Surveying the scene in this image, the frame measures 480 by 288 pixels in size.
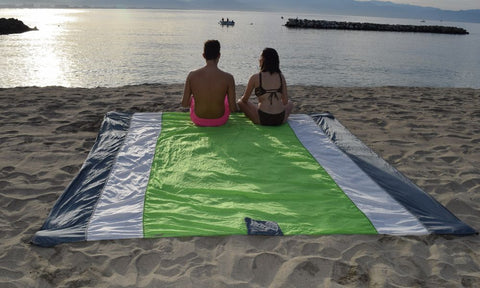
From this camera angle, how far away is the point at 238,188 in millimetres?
4156

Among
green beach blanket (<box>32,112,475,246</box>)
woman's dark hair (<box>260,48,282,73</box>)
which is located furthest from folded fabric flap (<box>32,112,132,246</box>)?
woman's dark hair (<box>260,48,282,73</box>)

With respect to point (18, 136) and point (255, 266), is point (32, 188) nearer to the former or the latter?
point (18, 136)

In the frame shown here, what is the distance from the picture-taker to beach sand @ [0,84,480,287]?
9.51 feet

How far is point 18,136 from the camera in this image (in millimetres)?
5859

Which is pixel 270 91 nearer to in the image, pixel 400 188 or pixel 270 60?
pixel 270 60

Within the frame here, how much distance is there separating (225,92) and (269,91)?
71cm

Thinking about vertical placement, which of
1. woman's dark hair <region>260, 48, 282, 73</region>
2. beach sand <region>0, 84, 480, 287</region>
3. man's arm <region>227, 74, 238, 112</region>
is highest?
woman's dark hair <region>260, 48, 282, 73</region>

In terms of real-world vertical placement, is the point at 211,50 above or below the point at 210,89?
above

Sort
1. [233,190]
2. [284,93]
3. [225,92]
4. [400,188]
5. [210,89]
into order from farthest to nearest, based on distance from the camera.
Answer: [284,93] → [225,92] → [210,89] → [400,188] → [233,190]

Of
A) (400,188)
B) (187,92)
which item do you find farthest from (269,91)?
(400,188)

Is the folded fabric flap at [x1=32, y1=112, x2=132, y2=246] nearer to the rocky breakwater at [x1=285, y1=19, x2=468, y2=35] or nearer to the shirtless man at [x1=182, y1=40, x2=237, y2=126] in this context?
the shirtless man at [x1=182, y1=40, x2=237, y2=126]

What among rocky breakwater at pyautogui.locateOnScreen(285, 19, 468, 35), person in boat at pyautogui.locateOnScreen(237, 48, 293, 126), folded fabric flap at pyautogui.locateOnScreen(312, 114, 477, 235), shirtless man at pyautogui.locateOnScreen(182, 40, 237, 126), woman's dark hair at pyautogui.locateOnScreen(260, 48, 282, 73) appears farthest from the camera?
rocky breakwater at pyautogui.locateOnScreen(285, 19, 468, 35)

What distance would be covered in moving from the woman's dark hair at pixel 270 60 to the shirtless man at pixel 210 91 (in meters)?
0.58

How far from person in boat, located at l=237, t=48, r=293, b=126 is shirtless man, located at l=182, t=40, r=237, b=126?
0.38 m
